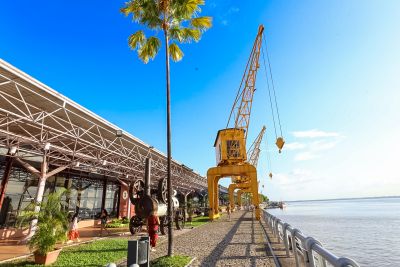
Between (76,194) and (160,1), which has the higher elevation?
(160,1)

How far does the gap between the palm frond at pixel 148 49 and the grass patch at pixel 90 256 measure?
8504mm

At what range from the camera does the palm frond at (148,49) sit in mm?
11000

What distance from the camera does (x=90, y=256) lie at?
9.24 meters

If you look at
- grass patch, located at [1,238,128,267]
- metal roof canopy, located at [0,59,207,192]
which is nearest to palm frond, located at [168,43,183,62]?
metal roof canopy, located at [0,59,207,192]

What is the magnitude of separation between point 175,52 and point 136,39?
1.89 m

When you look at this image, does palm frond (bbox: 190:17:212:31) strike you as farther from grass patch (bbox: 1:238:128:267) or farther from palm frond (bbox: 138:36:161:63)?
grass patch (bbox: 1:238:128:267)

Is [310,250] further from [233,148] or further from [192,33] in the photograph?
[233,148]

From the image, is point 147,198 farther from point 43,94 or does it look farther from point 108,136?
point 108,136

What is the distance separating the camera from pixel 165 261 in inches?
305

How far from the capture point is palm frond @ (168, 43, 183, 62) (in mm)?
11516

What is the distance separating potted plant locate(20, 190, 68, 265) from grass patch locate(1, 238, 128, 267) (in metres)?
0.38

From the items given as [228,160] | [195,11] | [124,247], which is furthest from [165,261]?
[228,160]

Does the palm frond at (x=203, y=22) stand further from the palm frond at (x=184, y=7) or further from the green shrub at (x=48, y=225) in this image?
the green shrub at (x=48, y=225)

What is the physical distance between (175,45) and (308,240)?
32.5ft
